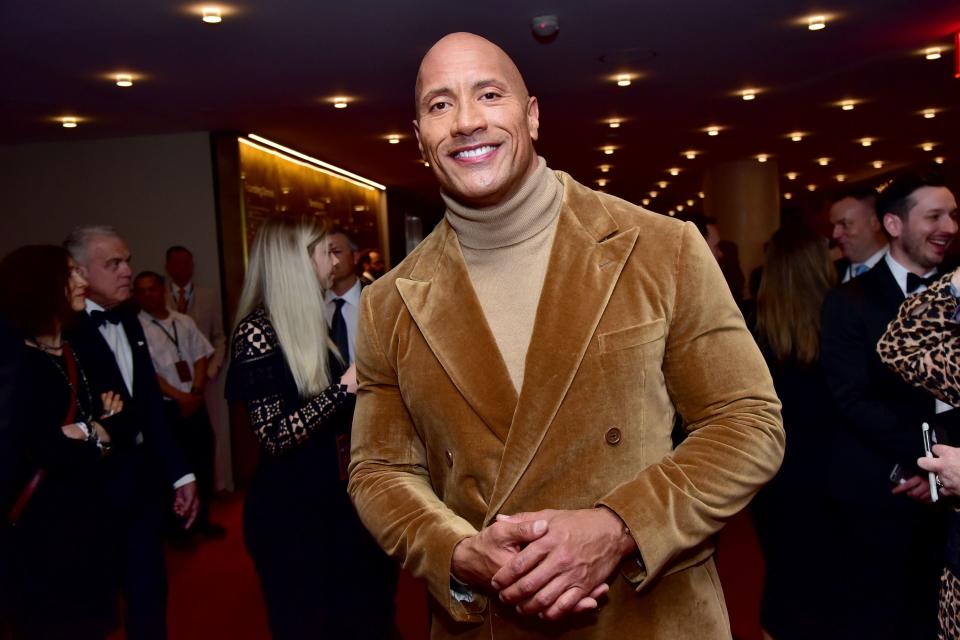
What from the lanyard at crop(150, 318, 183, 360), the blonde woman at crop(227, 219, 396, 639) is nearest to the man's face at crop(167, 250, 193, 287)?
the lanyard at crop(150, 318, 183, 360)

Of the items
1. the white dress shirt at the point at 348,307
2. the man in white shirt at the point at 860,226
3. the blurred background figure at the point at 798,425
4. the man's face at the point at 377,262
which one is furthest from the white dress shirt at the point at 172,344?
the man's face at the point at 377,262

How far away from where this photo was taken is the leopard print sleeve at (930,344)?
2.01 meters

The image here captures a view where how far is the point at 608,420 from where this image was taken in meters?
1.39

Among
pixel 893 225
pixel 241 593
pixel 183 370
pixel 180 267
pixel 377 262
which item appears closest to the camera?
pixel 893 225

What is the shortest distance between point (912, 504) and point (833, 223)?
1.83m

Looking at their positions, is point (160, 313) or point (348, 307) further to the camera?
point (160, 313)

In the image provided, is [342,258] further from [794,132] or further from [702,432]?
[794,132]

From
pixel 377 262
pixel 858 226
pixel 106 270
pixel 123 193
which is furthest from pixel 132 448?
pixel 377 262

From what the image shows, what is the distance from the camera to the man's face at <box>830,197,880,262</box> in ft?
13.6

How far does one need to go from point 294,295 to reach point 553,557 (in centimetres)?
191

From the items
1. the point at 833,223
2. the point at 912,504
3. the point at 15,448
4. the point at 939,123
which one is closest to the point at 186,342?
the point at 15,448

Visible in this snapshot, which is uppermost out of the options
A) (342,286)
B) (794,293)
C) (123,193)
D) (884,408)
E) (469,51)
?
(123,193)

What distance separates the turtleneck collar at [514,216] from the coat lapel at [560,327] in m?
0.07

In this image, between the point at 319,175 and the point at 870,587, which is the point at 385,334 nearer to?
the point at 870,587
